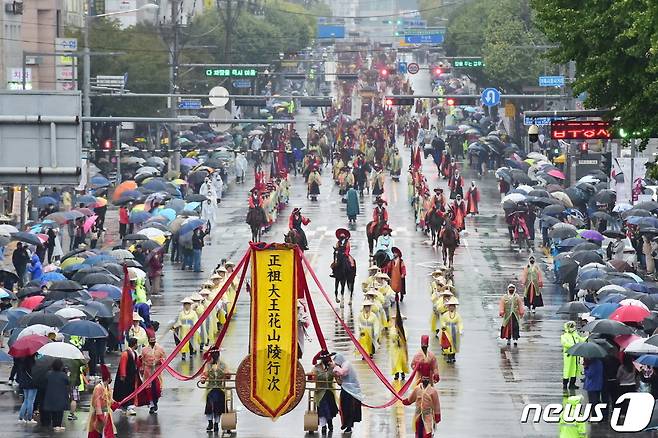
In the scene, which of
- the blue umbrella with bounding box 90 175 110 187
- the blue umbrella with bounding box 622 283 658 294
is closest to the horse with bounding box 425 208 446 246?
the blue umbrella with bounding box 90 175 110 187

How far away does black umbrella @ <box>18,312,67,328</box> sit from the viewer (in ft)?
106

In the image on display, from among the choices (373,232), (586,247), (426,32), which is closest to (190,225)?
(373,232)

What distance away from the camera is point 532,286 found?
139 feet

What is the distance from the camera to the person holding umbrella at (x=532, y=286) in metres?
42.1

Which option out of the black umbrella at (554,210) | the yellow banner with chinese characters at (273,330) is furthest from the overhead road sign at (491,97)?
the yellow banner with chinese characters at (273,330)

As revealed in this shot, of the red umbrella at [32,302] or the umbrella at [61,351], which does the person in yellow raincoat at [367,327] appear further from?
the umbrella at [61,351]

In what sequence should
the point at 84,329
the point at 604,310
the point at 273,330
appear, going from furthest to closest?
the point at 604,310 → the point at 84,329 → the point at 273,330

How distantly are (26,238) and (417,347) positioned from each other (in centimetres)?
1262

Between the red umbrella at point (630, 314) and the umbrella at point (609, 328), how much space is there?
1.32m

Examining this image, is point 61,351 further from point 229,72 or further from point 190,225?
point 229,72

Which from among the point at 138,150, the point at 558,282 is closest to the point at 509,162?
the point at 138,150

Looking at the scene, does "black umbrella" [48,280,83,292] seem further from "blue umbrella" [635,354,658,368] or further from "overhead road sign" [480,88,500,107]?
"overhead road sign" [480,88,500,107]

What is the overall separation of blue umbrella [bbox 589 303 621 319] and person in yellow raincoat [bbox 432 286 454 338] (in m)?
2.89

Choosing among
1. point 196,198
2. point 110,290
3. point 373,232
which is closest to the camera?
point 110,290
